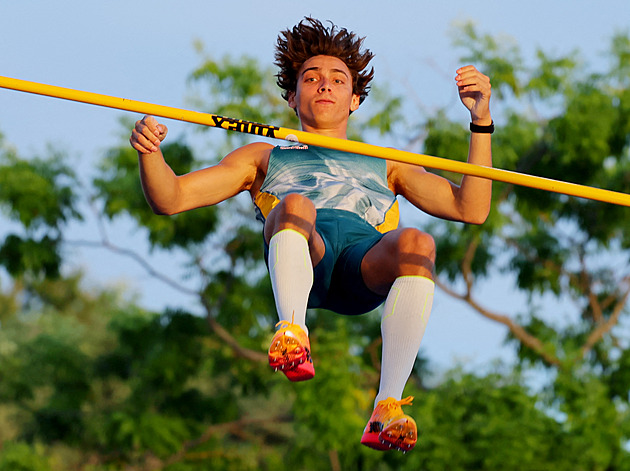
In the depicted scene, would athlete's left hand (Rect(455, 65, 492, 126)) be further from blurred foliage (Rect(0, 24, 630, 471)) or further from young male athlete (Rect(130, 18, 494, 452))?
blurred foliage (Rect(0, 24, 630, 471))

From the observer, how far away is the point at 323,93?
314cm

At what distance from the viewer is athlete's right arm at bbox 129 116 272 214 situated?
277 centimetres

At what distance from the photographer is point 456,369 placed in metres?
9.33

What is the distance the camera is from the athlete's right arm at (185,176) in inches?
109

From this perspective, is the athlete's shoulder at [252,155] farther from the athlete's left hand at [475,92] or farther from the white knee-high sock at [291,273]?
the athlete's left hand at [475,92]

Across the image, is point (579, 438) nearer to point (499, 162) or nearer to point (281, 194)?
point (499, 162)

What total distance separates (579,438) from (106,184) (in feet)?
16.4

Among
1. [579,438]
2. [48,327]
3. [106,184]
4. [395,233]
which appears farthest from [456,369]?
[48,327]

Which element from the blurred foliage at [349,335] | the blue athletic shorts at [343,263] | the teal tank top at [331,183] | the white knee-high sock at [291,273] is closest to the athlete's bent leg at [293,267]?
the white knee-high sock at [291,273]

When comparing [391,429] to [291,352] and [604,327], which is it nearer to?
[291,352]

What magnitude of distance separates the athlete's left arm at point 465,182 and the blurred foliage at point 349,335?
17.0 feet

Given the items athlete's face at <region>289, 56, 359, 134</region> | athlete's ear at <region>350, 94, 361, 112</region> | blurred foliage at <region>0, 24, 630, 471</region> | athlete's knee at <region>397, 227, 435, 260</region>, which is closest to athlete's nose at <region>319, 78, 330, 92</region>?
athlete's face at <region>289, 56, 359, 134</region>

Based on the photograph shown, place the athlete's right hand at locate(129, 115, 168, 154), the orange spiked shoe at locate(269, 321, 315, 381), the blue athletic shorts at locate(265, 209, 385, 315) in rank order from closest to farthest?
the orange spiked shoe at locate(269, 321, 315, 381) < the athlete's right hand at locate(129, 115, 168, 154) < the blue athletic shorts at locate(265, 209, 385, 315)

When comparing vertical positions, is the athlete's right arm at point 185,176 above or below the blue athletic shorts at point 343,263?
above
